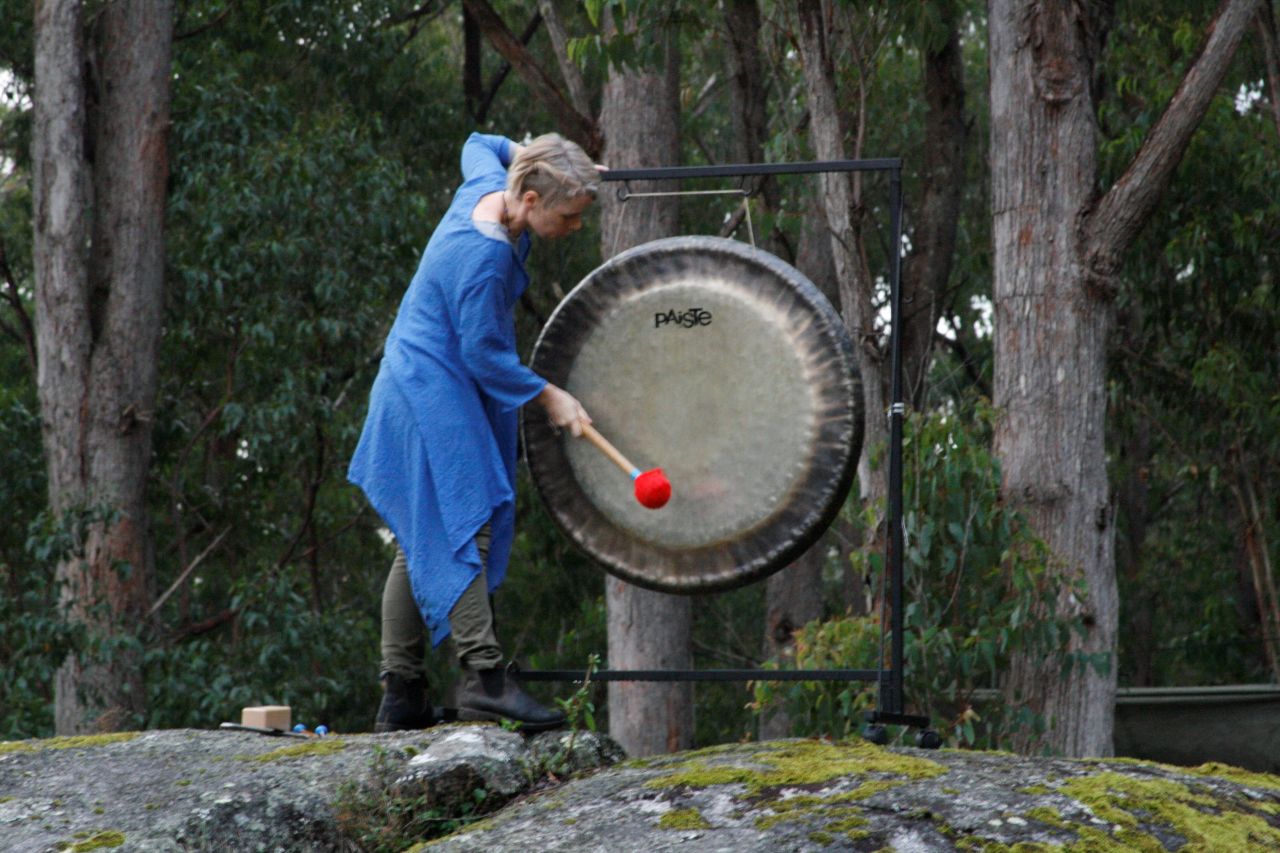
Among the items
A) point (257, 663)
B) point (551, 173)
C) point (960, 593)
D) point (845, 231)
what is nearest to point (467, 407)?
point (551, 173)

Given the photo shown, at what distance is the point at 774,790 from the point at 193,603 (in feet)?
40.0

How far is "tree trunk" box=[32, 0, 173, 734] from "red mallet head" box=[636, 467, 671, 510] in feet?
22.4

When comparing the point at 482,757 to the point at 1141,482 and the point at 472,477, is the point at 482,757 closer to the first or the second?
the point at 472,477

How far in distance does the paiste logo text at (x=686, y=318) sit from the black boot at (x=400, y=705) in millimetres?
1248

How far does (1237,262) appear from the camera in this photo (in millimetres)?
12094

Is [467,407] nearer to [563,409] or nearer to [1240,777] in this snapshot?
[563,409]

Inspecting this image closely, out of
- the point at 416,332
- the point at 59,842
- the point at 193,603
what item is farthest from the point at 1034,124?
the point at 193,603

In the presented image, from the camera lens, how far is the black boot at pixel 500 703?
4.64 metres

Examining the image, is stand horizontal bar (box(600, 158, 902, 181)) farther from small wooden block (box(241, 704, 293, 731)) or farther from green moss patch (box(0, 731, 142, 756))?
green moss patch (box(0, 731, 142, 756))

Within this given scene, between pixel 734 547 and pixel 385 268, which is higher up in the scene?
pixel 385 268

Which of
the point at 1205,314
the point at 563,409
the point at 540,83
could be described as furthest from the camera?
the point at 1205,314

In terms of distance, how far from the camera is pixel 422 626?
16.6 feet

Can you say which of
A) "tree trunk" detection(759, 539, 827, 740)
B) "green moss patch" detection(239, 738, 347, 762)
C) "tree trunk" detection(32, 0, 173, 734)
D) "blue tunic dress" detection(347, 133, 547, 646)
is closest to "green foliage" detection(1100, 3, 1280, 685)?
"tree trunk" detection(759, 539, 827, 740)

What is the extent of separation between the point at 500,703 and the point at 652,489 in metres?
0.70
